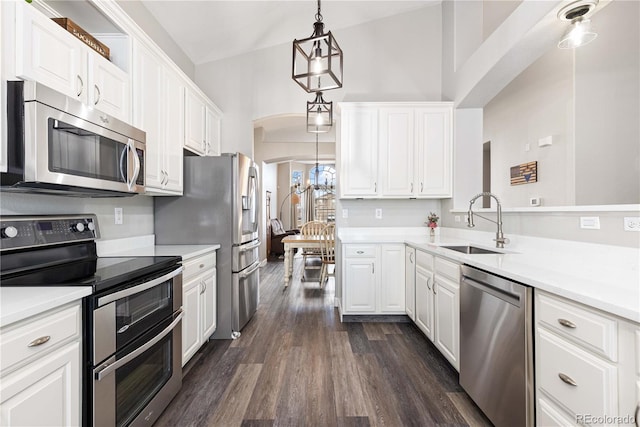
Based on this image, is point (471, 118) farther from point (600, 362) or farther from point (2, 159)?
point (2, 159)

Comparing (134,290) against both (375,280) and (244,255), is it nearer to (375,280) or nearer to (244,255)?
(244,255)

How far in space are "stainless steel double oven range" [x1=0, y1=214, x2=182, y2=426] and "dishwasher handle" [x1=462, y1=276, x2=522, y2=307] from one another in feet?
6.15

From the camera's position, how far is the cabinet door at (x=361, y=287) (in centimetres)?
314

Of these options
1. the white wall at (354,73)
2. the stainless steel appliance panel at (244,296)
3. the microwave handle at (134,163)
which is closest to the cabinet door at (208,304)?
the stainless steel appliance panel at (244,296)

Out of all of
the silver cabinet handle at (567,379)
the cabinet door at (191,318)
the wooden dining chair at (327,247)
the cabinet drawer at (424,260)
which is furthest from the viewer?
the wooden dining chair at (327,247)

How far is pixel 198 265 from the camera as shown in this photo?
2.38 meters

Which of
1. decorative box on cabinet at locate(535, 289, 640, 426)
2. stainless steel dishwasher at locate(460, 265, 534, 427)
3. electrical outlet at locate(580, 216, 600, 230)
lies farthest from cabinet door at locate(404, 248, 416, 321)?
decorative box on cabinet at locate(535, 289, 640, 426)

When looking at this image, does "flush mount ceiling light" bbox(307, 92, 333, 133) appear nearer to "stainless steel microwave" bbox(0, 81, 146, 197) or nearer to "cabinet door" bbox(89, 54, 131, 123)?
"cabinet door" bbox(89, 54, 131, 123)

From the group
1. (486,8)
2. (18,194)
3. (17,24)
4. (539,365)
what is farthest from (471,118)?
(18,194)

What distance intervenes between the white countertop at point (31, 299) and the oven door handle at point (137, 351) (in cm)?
35

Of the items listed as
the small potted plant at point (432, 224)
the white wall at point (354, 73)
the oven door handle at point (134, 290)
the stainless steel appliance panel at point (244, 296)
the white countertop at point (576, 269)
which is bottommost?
the stainless steel appliance panel at point (244, 296)

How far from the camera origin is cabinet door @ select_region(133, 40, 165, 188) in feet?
6.66

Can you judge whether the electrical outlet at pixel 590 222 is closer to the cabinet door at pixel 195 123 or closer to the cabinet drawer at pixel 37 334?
the cabinet drawer at pixel 37 334

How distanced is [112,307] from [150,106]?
61.1 inches
